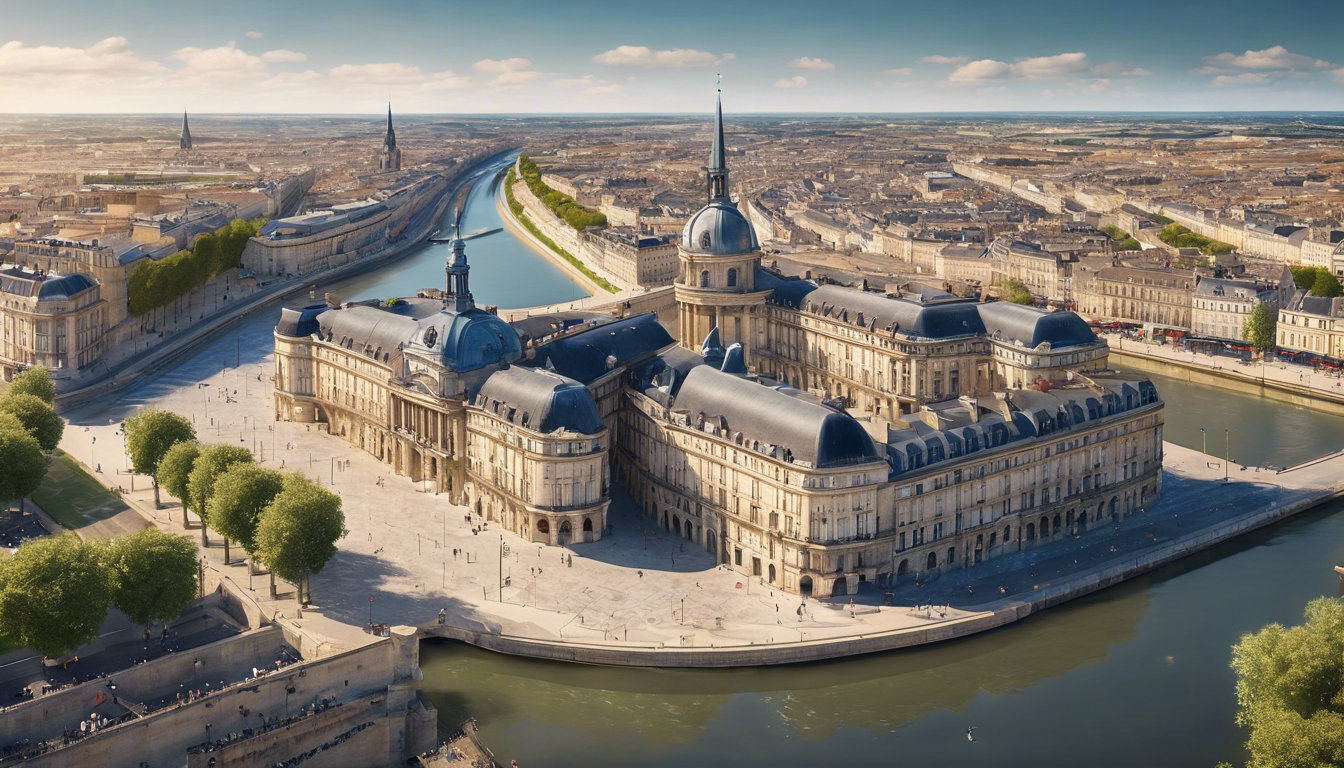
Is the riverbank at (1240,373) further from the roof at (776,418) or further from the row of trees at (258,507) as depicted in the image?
the row of trees at (258,507)

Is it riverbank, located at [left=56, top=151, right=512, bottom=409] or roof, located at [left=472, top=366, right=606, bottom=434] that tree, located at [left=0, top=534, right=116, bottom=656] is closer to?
roof, located at [left=472, top=366, right=606, bottom=434]

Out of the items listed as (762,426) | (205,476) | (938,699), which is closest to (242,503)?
(205,476)

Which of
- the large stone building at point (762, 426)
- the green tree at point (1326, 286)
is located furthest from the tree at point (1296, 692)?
the green tree at point (1326, 286)

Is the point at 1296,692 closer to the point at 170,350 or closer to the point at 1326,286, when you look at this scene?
the point at 1326,286

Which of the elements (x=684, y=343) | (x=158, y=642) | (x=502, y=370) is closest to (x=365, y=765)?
(x=158, y=642)

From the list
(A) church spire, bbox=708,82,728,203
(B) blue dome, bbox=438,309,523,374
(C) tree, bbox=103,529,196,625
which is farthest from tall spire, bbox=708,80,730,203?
(C) tree, bbox=103,529,196,625

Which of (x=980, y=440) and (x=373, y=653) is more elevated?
(x=980, y=440)

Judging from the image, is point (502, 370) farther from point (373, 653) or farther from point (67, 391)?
point (67, 391)
